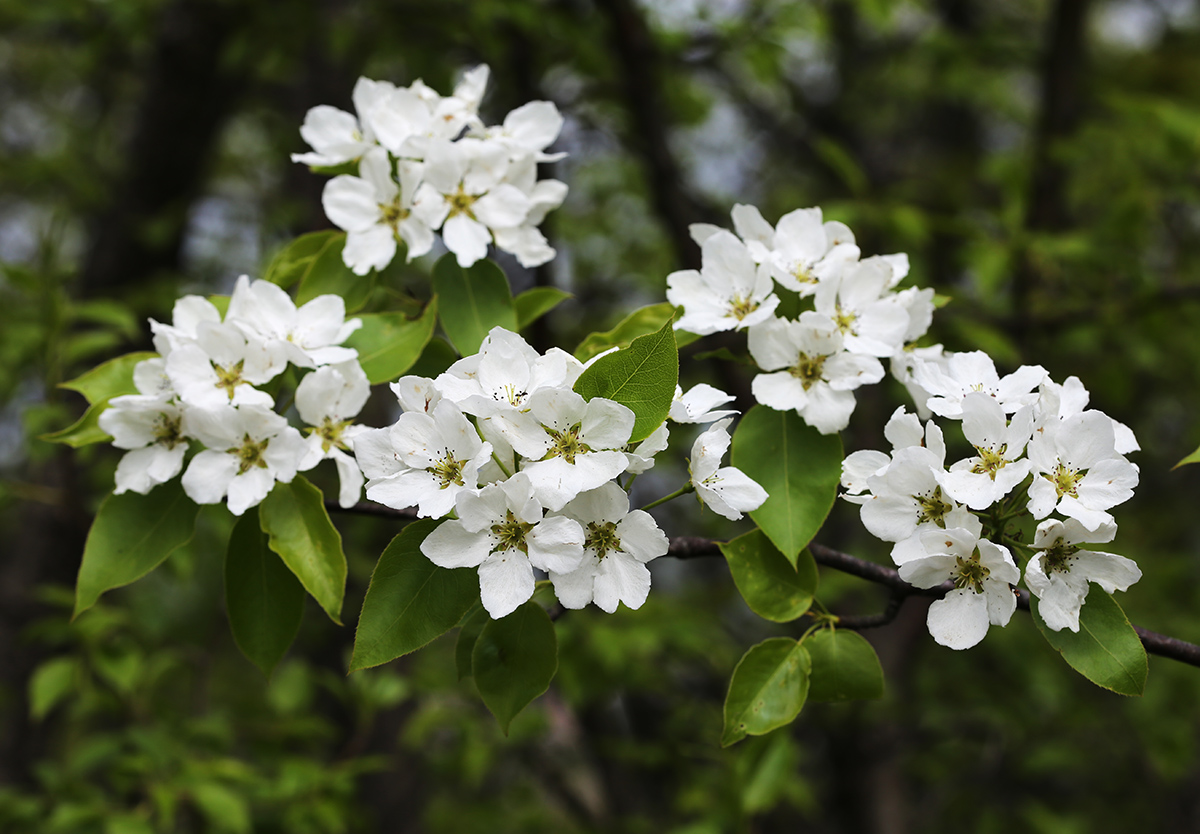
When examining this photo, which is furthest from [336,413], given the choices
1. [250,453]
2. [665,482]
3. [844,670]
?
[665,482]

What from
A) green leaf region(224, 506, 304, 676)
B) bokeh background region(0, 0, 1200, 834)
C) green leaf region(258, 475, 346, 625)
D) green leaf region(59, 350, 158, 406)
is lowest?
bokeh background region(0, 0, 1200, 834)

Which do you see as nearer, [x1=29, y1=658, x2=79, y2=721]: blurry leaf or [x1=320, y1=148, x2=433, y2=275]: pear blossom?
[x1=320, y1=148, x2=433, y2=275]: pear blossom

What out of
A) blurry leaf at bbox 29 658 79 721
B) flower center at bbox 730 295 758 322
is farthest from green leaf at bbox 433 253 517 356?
blurry leaf at bbox 29 658 79 721

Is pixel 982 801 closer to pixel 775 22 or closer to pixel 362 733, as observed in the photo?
pixel 362 733

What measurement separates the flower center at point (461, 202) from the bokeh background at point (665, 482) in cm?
105

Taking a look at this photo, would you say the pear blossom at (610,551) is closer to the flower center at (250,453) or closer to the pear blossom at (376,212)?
the flower center at (250,453)

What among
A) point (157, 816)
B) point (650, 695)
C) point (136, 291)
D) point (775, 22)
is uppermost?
point (775, 22)

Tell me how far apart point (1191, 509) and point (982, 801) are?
380cm

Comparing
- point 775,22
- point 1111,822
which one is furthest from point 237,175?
point 1111,822

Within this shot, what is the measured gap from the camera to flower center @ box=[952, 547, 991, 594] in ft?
3.99

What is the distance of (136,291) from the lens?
13.3 ft

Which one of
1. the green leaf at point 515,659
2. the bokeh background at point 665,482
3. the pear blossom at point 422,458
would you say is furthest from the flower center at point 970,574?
the bokeh background at point 665,482

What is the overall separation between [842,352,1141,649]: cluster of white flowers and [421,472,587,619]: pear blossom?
17.5 inches

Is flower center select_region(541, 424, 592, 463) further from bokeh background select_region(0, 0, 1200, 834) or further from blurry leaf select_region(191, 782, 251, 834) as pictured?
blurry leaf select_region(191, 782, 251, 834)
